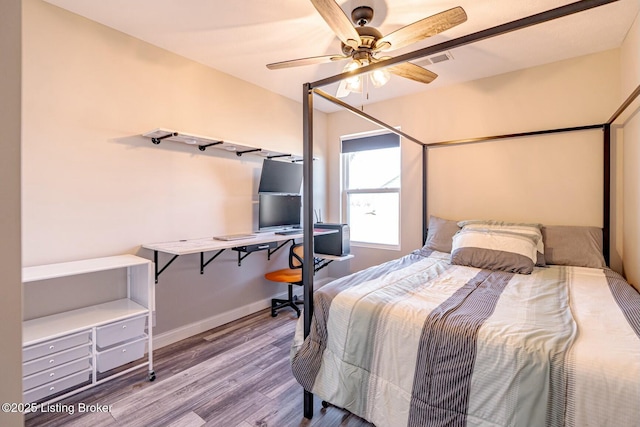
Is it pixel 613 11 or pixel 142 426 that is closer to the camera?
pixel 142 426

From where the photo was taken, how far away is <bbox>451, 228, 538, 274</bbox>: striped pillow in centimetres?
217

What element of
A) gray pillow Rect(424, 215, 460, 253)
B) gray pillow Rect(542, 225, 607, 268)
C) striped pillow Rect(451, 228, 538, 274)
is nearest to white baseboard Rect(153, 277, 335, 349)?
gray pillow Rect(424, 215, 460, 253)

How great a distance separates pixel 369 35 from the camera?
178 cm

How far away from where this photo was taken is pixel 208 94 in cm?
279

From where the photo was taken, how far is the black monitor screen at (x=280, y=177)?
10.2 feet

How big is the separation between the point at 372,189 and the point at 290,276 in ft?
5.32

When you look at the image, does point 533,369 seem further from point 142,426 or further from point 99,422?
point 99,422

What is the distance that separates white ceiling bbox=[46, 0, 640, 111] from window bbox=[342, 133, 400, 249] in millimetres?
1169

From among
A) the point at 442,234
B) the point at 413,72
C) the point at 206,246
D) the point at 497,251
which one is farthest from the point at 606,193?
the point at 206,246

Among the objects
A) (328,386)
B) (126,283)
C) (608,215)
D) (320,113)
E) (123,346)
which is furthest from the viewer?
(320,113)

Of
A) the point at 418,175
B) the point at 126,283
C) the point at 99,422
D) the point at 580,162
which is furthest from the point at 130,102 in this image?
the point at 580,162

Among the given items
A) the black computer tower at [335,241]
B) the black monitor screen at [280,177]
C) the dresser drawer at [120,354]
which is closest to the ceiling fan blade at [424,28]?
the black monitor screen at [280,177]

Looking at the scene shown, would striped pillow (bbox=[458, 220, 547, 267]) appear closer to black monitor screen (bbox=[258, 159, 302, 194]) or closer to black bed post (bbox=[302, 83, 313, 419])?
black bed post (bbox=[302, 83, 313, 419])

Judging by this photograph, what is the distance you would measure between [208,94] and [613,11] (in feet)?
Answer: 10.2
